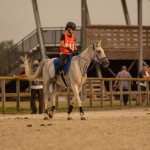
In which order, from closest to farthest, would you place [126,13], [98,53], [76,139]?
[76,139] < [98,53] < [126,13]

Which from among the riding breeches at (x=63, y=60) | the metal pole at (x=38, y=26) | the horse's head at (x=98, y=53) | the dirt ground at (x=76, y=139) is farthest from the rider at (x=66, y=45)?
the metal pole at (x=38, y=26)

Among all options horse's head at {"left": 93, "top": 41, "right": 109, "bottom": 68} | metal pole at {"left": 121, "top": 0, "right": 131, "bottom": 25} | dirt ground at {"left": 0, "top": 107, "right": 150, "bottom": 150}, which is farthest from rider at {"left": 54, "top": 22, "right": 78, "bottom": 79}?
metal pole at {"left": 121, "top": 0, "right": 131, "bottom": 25}

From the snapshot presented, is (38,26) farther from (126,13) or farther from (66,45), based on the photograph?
(66,45)

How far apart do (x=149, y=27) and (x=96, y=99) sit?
580 cm

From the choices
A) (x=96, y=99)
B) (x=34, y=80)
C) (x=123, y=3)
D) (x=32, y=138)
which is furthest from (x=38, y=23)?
(x=32, y=138)

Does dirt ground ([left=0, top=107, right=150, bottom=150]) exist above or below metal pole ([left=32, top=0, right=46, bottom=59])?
below

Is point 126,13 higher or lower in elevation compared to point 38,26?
higher

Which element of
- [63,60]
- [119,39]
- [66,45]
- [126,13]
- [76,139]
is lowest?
[76,139]

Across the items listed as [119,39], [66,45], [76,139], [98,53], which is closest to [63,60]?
[66,45]

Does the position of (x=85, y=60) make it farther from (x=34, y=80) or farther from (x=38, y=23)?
(x=38, y=23)

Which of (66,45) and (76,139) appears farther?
(66,45)

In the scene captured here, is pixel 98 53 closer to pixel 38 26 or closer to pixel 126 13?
pixel 38 26

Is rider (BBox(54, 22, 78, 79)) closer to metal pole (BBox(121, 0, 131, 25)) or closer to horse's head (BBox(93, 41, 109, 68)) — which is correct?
horse's head (BBox(93, 41, 109, 68))

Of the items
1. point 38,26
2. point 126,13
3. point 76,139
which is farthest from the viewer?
point 126,13
